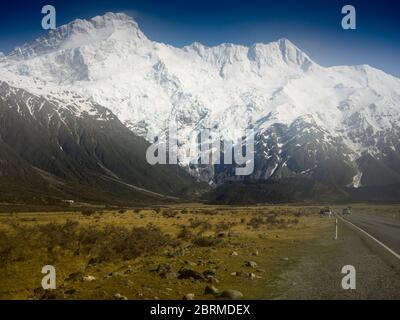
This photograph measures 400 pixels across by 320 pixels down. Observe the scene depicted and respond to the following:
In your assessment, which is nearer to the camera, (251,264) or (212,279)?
(212,279)

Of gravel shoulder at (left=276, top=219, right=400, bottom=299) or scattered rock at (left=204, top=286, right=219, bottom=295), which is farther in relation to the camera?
scattered rock at (left=204, top=286, right=219, bottom=295)

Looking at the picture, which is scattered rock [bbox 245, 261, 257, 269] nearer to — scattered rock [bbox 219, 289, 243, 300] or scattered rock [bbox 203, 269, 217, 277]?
scattered rock [bbox 203, 269, 217, 277]

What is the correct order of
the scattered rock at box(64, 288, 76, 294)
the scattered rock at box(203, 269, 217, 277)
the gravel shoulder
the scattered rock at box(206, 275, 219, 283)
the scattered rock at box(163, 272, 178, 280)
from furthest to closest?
the scattered rock at box(203, 269, 217, 277) < the scattered rock at box(163, 272, 178, 280) < the scattered rock at box(206, 275, 219, 283) < the scattered rock at box(64, 288, 76, 294) < the gravel shoulder

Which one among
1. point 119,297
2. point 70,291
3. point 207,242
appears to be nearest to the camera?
point 119,297

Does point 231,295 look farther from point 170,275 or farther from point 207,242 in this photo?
point 207,242

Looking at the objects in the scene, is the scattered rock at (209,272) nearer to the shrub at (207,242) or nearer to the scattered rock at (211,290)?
the scattered rock at (211,290)

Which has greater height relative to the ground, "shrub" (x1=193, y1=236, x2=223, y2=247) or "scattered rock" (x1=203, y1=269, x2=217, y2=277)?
"scattered rock" (x1=203, y1=269, x2=217, y2=277)

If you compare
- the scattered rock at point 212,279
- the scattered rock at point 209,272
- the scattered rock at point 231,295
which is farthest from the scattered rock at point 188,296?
the scattered rock at point 209,272

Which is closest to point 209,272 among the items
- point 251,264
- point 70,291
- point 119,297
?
point 251,264

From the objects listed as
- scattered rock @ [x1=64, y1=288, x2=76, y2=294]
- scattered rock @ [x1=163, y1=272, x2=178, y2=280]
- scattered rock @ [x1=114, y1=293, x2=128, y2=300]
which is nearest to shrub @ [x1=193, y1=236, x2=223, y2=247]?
scattered rock @ [x1=163, y1=272, x2=178, y2=280]
